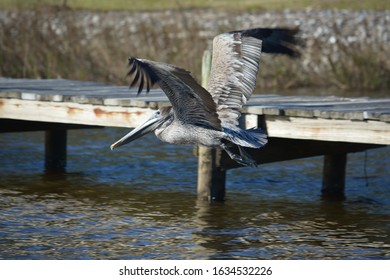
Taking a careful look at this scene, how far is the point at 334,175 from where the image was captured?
532 inches

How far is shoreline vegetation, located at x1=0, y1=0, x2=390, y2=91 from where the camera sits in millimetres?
19688

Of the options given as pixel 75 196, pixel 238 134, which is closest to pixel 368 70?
pixel 75 196

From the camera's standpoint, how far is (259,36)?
1155 cm

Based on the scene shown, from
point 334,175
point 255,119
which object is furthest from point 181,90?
point 334,175

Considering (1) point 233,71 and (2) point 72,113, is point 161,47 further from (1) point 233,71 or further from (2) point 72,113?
(1) point 233,71

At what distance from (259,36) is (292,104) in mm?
1302

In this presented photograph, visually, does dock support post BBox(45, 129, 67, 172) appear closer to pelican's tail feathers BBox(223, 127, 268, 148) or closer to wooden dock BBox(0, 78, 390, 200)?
wooden dock BBox(0, 78, 390, 200)

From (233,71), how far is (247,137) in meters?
0.85

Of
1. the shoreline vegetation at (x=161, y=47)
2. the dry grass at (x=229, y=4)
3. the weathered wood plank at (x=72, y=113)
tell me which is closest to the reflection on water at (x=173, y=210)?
the weathered wood plank at (x=72, y=113)

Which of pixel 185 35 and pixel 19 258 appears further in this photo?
pixel 185 35

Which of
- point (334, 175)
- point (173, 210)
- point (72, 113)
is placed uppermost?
point (72, 113)

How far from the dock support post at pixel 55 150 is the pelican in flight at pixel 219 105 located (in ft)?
13.4

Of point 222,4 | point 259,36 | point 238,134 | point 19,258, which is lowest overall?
point 19,258

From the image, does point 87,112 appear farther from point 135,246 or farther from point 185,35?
point 185,35
